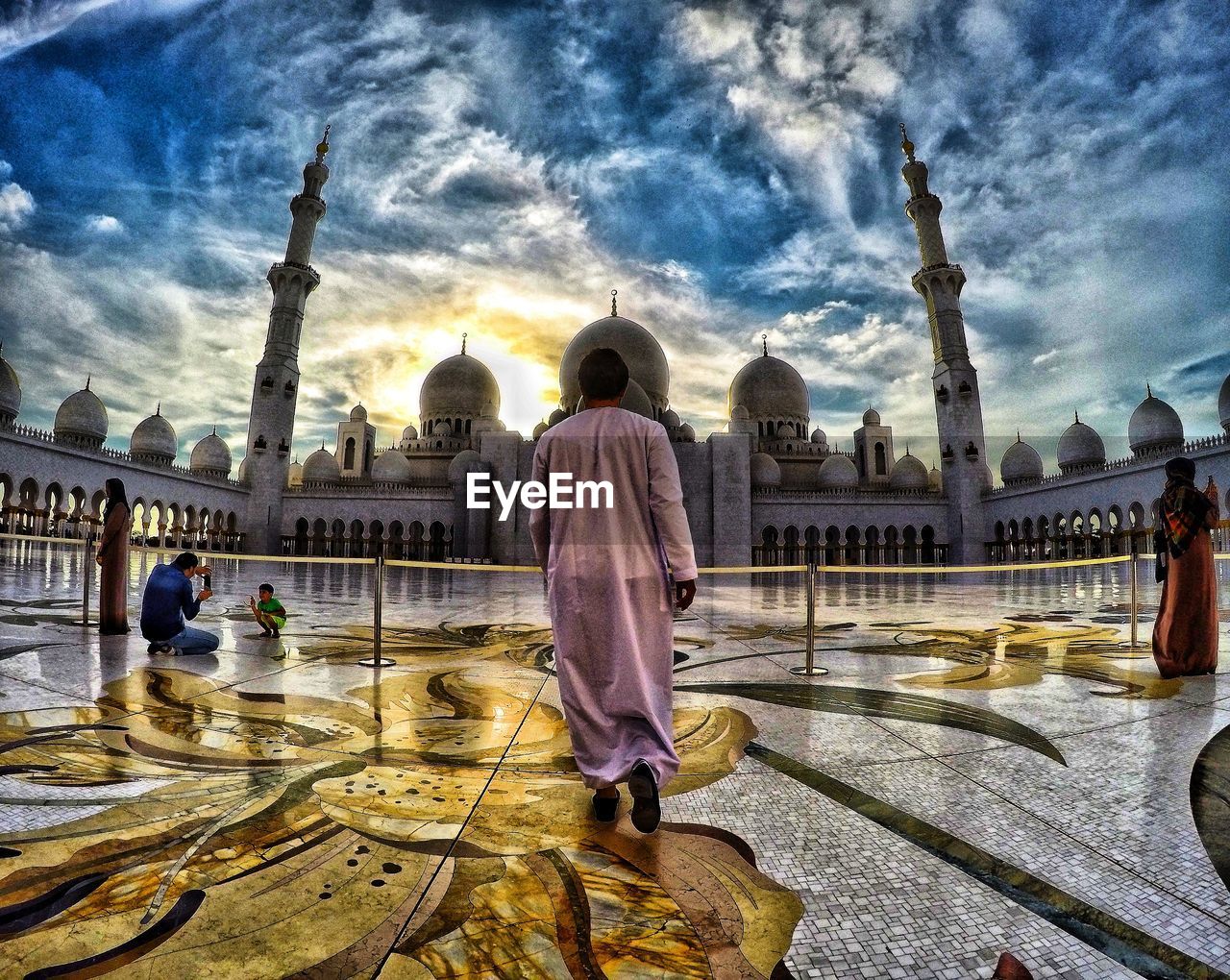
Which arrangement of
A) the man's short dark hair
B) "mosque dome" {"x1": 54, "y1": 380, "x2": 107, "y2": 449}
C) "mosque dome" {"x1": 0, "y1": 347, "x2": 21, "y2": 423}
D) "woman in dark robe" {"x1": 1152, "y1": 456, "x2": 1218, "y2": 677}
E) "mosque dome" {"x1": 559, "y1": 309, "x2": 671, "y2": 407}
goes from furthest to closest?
1. "mosque dome" {"x1": 559, "y1": 309, "x2": 671, "y2": 407}
2. "mosque dome" {"x1": 54, "y1": 380, "x2": 107, "y2": 449}
3. "mosque dome" {"x1": 0, "y1": 347, "x2": 21, "y2": 423}
4. "woman in dark robe" {"x1": 1152, "y1": 456, "x2": 1218, "y2": 677}
5. the man's short dark hair

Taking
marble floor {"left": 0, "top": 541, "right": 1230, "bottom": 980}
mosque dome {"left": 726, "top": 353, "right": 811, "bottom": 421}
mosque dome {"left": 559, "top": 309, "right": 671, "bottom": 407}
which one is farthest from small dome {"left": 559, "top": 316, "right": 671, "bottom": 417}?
marble floor {"left": 0, "top": 541, "right": 1230, "bottom": 980}

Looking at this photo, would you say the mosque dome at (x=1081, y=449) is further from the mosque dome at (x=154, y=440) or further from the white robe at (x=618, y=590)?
the mosque dome at (x=154, y=440)

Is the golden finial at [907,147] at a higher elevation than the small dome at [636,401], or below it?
higher

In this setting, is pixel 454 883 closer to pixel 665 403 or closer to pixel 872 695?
pixel 872 695

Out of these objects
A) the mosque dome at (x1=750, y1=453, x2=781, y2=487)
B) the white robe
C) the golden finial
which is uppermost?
the golden finial

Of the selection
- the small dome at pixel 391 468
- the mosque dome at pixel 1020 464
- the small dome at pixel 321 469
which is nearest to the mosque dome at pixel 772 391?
the mosque dome at pixel 1020 464

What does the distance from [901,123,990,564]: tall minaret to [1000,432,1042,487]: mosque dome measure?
399 cm

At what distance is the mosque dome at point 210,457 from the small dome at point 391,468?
25.0 ft

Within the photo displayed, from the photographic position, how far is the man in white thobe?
174cm

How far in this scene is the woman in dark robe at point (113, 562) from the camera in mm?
4137

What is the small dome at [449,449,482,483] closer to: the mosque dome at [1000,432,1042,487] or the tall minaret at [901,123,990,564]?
the tall minaret at [901,123,990,564]

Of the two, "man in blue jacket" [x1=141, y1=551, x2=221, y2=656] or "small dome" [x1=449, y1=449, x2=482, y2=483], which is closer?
"man in blue jacket" [x1=141, y1=551, x2=221, y2=656]

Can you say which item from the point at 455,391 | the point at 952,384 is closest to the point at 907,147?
the point at 952,384

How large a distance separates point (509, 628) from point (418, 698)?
240cm
